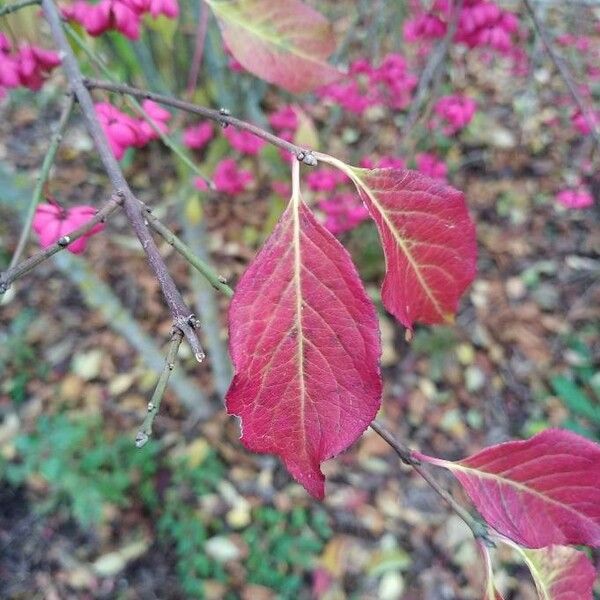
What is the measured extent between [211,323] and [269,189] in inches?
35.9

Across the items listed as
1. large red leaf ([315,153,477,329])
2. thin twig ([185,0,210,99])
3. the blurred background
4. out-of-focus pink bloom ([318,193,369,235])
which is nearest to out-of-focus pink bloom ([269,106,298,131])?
the blurred background

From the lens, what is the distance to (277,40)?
2.18 feet

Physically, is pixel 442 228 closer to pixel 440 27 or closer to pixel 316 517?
pixel 440 27

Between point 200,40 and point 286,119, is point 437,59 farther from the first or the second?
point 286,119

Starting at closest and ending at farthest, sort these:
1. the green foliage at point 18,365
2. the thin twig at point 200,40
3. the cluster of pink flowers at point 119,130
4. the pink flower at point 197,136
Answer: the cluster of pink flowers at point 119,130 < the thin twig at point 200,40 < the pink flower at point 197,136 < the green foliage at point 18,365

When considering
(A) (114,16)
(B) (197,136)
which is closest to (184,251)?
(A) (114,16)

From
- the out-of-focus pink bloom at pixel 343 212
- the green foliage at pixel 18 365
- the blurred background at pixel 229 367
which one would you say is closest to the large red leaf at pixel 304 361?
the blurred background at pixel 229 367

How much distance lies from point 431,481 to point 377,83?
56.0 inches

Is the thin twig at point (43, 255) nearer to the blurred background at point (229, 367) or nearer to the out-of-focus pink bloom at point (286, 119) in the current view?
the blurred background at point (229, 367)

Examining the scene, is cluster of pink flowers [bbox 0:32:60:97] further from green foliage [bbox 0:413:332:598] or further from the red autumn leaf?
green foliage [bbox 0:413:332:598]

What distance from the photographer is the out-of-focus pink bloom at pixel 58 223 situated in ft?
1.76

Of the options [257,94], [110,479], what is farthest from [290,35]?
[257,94]

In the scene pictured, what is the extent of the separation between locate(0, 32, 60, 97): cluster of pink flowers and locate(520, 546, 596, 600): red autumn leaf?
0.74 meters

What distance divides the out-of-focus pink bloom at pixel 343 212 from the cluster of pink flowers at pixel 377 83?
0.27m
